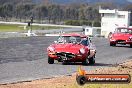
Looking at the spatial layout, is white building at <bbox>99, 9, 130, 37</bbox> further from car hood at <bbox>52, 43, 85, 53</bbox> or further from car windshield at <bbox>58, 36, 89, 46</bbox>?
car hood at <bbox>52, 43, 85, 53</bbox>

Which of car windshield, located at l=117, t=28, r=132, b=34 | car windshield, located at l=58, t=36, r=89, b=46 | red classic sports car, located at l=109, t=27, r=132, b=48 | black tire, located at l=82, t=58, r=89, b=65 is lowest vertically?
black tire, located at l=82, t=58, r=89, b=65

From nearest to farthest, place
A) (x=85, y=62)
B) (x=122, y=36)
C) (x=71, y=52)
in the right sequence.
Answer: (x=71, y=52) → (x=85, y=62) → (x=122, y=36)

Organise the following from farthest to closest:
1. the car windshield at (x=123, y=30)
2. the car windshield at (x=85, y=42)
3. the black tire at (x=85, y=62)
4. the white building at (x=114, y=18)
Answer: the white building at (x=114, y=18) < the car windshield at (x=123, y=30) < the car windshield at (x=85, y=42) < the black tire at (x=85, y=62)

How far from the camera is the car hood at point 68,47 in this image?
19.3m

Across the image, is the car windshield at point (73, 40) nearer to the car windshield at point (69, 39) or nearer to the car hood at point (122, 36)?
the car windshield at point (69, 39)

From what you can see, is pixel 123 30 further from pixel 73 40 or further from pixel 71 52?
pixel 71 52

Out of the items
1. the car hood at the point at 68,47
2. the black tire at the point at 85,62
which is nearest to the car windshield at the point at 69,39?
the car hood at the point at 68,47

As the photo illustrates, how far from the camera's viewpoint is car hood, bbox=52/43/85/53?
19297 mm

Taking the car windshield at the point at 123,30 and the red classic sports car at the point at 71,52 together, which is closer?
the red classic sports car at the point at 71,52

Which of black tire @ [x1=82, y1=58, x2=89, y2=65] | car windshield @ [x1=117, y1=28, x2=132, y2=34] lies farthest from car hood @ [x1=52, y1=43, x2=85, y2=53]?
car windshield @ [x1=117, y1=28, x2=132, y2=34]

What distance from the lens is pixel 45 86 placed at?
40.0ft

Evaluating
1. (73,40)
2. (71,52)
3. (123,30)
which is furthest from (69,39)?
(123,30)

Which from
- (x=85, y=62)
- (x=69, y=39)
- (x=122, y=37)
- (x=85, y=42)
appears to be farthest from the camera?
(x=122, y=37)

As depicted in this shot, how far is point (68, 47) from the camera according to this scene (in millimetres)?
19391
